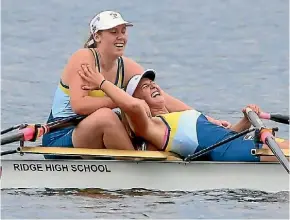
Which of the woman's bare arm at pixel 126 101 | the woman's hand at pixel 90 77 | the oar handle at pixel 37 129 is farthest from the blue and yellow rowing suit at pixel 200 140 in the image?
the oar handle at pixel 37 129

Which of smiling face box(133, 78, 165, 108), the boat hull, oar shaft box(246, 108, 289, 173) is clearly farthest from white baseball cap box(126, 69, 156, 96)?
oar shaft box(246, 108, 289, 173)

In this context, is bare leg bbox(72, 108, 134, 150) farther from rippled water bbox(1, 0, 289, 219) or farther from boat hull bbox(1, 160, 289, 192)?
rippled water bbox(1, 0, 289, 219)

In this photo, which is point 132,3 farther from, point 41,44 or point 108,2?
point 41,44

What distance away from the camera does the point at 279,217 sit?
859cm

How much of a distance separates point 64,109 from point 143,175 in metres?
0.82

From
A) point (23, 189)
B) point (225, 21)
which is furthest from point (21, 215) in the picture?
point (225, 21)

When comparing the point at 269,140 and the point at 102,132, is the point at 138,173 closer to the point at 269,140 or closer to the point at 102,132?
the point at 102,132

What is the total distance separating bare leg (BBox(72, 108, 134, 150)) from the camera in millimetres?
8812

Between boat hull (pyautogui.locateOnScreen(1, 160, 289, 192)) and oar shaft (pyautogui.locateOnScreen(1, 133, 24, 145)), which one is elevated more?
oar shaft (pyautogui.locateOnScreen(1, 133, 24, 145))

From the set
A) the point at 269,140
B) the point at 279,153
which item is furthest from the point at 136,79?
the point at 279,153

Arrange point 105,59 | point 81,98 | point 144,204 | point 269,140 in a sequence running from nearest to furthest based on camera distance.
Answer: point 269,140 → point 144,204 → point 81,98 → point 105,59

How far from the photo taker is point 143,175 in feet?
29.4

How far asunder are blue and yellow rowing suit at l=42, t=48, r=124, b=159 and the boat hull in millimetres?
231

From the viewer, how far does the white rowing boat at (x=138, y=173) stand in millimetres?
8883
